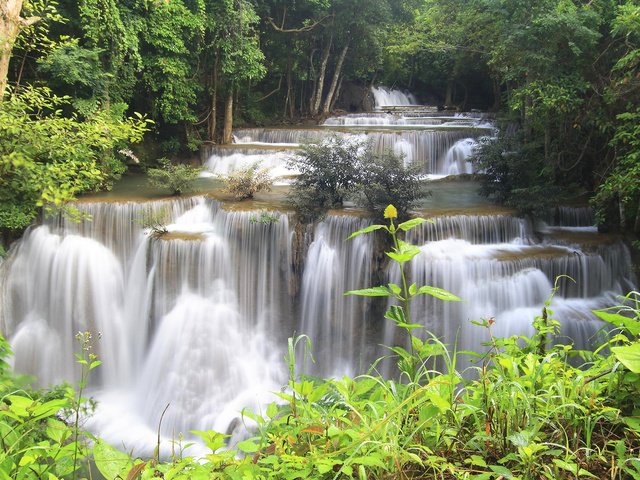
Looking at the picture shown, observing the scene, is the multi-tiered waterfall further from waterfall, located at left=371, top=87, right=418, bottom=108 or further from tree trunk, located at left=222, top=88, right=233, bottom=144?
waterfall, located at left=371, top=87, right=418, bottom=108

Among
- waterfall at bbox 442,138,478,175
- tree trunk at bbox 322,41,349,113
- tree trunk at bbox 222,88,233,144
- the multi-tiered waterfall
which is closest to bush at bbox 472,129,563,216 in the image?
the multi-tiered waterfall

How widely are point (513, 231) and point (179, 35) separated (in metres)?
10.3

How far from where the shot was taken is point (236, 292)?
8.60m

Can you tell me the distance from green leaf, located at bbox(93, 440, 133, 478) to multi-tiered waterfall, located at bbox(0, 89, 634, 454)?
20.4 feet

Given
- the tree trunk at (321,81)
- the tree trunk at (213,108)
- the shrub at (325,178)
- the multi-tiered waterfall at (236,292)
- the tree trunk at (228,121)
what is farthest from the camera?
the tree trunk at (321,81)

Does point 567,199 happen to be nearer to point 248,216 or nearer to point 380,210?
point 380,210

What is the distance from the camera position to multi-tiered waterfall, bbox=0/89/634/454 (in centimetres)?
780

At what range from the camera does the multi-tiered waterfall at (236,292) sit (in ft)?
25.6

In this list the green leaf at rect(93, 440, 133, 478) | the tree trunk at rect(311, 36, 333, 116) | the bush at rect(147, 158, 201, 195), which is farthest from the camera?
the tree trunk at rect(311, 36, 333, 116)

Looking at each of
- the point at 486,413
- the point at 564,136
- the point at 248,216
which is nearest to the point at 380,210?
the point at 248,216

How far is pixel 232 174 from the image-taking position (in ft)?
32.3

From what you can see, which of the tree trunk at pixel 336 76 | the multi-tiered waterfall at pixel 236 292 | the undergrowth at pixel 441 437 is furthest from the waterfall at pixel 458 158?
the undergrowth at pixel 441 437

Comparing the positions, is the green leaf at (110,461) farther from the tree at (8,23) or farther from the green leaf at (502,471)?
the tree at (8,23)

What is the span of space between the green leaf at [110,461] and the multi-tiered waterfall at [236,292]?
6.21 m
